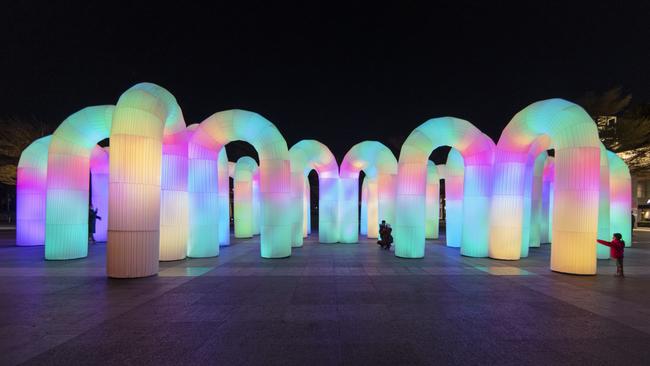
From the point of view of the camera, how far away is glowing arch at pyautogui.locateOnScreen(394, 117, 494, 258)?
14656mm

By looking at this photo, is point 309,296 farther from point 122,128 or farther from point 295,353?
point 122,128

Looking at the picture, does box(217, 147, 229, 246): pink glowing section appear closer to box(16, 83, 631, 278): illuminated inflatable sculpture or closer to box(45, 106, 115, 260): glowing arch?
box(16, 83, 631, 278): illuminated inflatable sculpture

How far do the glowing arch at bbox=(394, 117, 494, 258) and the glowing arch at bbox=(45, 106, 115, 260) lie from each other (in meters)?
10.8

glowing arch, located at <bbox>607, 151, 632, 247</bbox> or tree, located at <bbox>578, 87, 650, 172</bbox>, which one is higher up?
tree, located at <bbox>578, 87, 650, 172</bbox>

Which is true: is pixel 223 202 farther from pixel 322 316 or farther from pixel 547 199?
pixel 547 199

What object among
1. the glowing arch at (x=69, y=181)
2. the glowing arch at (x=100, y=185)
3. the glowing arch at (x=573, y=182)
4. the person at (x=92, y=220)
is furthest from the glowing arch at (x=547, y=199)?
the person at (x=92, y=220)

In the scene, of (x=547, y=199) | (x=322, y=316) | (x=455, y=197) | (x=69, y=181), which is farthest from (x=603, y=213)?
(x=69, y=181)

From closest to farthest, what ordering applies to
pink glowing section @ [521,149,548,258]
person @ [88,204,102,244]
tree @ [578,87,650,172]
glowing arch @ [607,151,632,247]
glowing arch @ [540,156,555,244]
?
pink glowing section @ [521,149,548,258] < person @ [88,204,102,244] < glowing arch @ [607,151,632,247] < glowing arch @ [540,156,555,244] < tree @ [578,87,650,172]

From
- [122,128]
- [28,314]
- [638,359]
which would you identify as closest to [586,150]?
[638,359]

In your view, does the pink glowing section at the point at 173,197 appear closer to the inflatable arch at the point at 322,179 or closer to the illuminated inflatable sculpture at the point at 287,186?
the illuminated inflatable sculpture at the point at 287,186

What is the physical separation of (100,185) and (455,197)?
57.6 feet

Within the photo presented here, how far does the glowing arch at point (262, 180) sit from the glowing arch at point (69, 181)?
129 inches

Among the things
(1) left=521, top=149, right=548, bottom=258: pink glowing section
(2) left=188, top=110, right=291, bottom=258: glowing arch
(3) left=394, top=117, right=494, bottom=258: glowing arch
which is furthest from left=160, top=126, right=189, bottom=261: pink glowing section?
(1) left=521, top=149, right=548, bottom=258: pink glowing section

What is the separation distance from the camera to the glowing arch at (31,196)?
17750 millimetres
